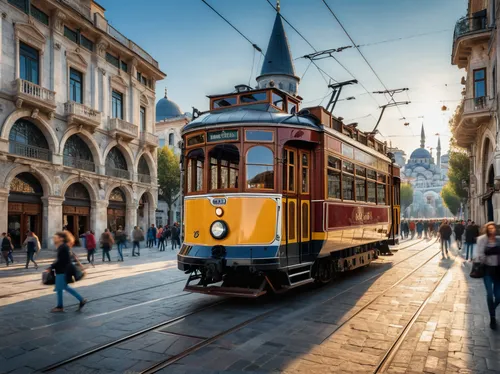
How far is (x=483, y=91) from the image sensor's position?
71.4 feet

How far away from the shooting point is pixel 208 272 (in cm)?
749

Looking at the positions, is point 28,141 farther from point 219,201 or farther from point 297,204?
point 297,204

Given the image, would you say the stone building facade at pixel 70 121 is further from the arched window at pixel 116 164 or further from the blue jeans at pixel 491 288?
the blue jeans at pixel 491 288

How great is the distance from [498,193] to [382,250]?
729cm

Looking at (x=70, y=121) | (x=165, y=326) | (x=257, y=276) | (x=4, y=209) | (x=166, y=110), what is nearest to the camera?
(x=165, y=326)

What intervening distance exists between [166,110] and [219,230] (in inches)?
2091

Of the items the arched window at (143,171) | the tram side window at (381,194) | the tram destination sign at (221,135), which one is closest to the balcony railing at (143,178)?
the arched window at (143,171)

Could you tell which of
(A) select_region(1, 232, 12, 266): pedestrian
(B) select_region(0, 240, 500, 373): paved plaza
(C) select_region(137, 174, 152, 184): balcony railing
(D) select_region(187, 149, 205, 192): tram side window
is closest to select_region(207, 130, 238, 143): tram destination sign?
(D) select_region(187, 149, 205, 192): tram side window

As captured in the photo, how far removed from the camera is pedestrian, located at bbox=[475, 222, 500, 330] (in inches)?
258

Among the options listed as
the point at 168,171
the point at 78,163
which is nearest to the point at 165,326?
the point at 78,163

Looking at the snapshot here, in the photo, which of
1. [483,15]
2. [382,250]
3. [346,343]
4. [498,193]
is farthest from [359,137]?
[483,15]

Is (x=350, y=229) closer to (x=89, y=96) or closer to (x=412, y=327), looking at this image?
(x=412, y=327)

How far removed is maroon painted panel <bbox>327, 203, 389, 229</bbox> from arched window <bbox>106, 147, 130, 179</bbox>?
18.8m

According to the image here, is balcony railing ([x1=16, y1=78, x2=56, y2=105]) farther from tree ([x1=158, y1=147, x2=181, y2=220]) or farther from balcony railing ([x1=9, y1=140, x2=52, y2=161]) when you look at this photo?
tree ([x1=158, y1=147, x2=181, y2=220])
